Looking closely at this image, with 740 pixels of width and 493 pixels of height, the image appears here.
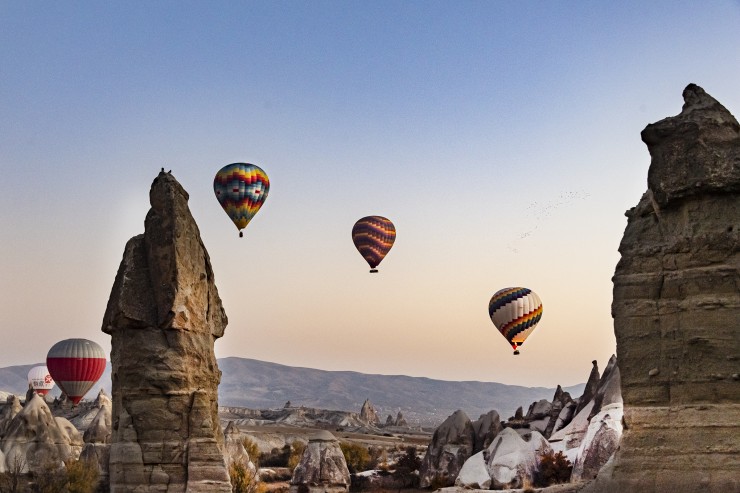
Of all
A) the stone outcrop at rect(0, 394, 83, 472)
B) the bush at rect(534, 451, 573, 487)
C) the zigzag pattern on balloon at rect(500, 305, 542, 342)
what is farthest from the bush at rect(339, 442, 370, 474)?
the bush at rect(534, 451, 573, 487)

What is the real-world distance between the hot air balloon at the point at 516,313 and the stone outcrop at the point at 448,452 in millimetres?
11420

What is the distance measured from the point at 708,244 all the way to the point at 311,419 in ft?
338

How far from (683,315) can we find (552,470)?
74.9 feet

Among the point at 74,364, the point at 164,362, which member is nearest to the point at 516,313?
the point at 74,364

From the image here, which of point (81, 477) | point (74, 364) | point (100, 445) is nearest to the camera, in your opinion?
point (81, 477)

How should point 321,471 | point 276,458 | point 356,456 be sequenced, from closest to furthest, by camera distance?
point 321,471
point 356,456
point 276,458

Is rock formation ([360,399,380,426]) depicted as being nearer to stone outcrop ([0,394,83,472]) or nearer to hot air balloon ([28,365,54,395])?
hot air balloon ([28,365,54,395])

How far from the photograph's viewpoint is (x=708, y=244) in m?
12.3

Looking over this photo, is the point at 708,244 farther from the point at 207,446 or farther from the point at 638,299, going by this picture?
the point at 207,446

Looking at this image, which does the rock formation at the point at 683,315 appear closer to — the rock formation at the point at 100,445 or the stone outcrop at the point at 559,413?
the rock formation at the point at 100,445

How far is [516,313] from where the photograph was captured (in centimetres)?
5378

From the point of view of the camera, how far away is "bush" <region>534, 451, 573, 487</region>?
33.4 metres

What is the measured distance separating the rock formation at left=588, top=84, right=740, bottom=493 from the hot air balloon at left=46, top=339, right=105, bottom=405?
43.1 metres

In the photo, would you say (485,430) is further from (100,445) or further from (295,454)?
(295,454)
